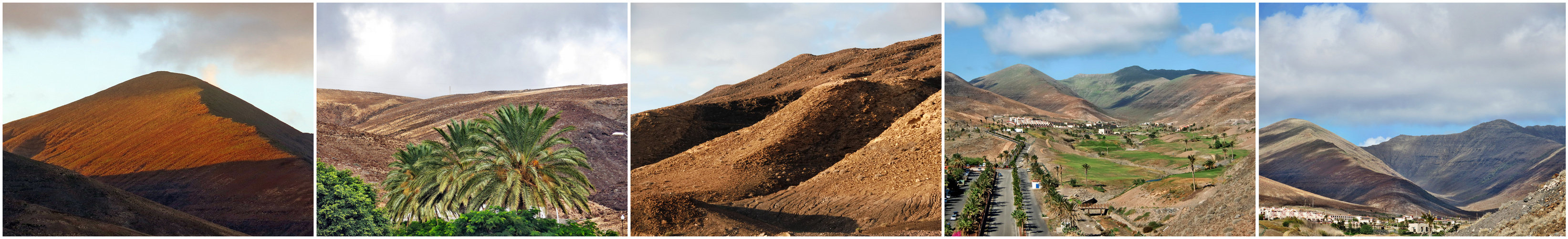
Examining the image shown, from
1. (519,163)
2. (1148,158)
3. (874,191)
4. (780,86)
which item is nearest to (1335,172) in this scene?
(1148,158)

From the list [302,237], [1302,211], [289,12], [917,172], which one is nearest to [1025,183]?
[917,172]

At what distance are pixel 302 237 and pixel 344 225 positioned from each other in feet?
2.92

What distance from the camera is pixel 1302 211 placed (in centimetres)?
855

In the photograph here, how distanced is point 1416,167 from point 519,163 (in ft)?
37.6

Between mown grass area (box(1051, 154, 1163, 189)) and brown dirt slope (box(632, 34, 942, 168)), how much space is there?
5.08 m

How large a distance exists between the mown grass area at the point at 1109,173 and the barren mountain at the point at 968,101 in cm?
91

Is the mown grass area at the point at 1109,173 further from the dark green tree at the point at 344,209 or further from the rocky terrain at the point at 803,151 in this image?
the dark green tree at the point at 344,209

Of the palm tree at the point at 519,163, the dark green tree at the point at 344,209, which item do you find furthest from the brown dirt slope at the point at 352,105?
the palm tree at the point at 519,163

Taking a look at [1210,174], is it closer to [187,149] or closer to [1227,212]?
[1227,212]

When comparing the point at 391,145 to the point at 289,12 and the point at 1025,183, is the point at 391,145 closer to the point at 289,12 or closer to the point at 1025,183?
the point at 289,12

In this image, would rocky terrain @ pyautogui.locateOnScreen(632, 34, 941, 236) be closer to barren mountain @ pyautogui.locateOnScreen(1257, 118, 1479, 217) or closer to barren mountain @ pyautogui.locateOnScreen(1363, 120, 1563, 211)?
barren mountain @ pyautogui.locateOnScreen(1257, 118, 1479, 217)

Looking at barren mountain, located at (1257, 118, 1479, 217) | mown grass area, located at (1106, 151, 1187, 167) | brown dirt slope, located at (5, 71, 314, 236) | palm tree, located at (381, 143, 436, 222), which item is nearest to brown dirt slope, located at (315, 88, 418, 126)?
brown dirt slope, located at (5, 71, 314, 236)

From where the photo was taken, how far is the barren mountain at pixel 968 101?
8641 mm

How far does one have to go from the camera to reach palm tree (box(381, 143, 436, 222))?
8883mm
